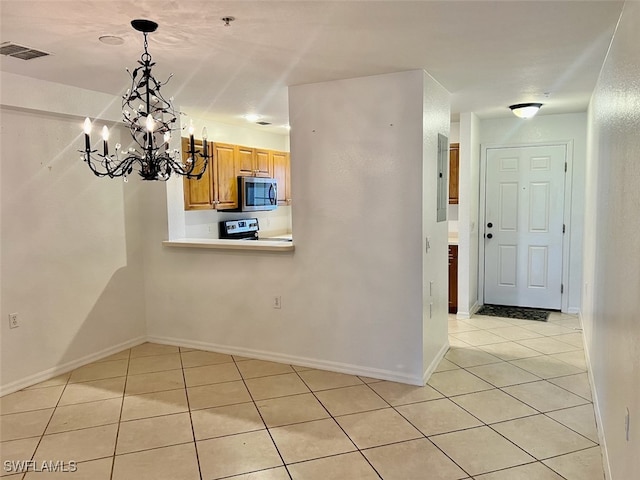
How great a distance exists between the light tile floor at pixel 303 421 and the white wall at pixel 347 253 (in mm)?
254

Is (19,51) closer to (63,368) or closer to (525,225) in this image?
(63,368)

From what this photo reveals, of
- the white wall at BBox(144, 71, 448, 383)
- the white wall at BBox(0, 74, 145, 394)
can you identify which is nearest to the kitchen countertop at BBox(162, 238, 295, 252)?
the white wall at BBox(144, 71, 448, 383)

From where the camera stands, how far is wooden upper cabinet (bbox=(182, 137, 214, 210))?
4.74 metres

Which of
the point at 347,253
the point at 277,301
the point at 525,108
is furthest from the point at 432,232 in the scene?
the point at 525,108

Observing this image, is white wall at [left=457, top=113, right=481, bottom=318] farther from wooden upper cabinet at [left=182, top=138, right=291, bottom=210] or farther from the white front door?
wooden upper cabinet at [left=182, top=138, right=291, bottom=210]

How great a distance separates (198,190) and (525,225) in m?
3.88

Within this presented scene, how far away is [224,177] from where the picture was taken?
526 centimetres

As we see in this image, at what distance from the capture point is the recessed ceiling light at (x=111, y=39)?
2527mm

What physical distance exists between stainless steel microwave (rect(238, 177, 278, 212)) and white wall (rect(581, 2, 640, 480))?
12.2 feet

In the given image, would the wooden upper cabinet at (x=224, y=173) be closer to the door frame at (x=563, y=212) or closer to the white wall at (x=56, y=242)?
the white wall at (x=56, y=242)

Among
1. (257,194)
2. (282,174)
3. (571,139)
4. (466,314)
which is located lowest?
(466,314)

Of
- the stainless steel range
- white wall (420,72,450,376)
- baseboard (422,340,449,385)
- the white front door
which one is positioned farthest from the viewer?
the stainless steel range

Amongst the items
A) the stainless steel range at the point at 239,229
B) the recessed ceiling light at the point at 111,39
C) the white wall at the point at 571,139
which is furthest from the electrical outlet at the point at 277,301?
the white wall at the point at 571,139

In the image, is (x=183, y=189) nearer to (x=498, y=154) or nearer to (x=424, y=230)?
(x=424, y=230)
